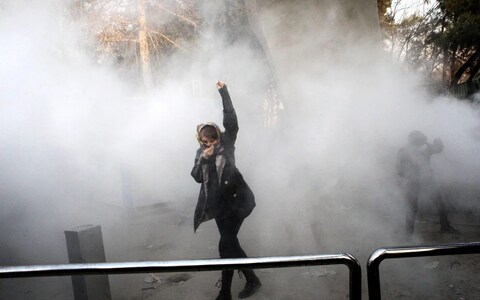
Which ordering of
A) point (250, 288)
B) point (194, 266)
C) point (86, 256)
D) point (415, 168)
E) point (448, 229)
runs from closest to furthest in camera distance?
point (194, 266) < point (86, 256) < point (250, 288) < point (415, 168) < point (448, 229)

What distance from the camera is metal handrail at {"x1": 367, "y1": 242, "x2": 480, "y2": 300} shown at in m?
1.26

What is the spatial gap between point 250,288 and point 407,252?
6.64ft

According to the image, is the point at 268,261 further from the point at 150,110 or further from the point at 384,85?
the point at 150,110

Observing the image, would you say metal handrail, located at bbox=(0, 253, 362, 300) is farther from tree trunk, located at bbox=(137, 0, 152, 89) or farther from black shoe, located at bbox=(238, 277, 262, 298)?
tree trunk, located at bbox=(137, 0, 152, 89)

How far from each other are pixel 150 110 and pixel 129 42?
269 inches

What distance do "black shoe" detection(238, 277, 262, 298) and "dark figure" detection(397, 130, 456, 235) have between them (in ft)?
6.69

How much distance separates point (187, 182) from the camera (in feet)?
27.0

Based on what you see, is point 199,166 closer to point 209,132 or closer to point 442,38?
point 209,132

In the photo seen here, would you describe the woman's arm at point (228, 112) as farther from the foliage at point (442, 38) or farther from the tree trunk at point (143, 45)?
the foliage at point (442, 38)

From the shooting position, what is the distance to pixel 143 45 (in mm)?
→ 12805

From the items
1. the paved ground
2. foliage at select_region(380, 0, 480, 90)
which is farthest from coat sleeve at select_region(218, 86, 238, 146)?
foliage at select_region(380, 0, 480, 90)

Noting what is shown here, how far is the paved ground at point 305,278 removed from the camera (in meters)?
2.95

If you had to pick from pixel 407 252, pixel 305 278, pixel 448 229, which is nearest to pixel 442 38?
pixel 448 229

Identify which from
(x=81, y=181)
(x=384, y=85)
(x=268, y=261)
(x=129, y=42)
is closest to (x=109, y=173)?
(x=81, y=181)
